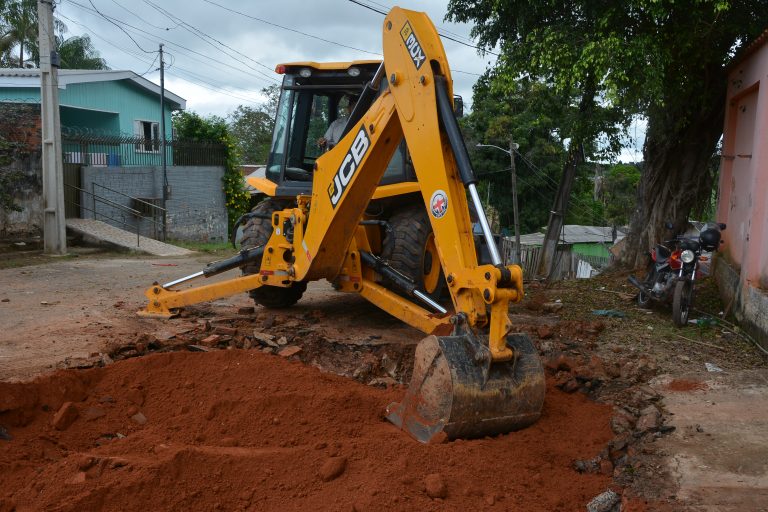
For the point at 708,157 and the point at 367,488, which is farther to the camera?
the point at 708,157

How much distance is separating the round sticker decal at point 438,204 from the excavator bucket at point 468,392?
0.80 metres

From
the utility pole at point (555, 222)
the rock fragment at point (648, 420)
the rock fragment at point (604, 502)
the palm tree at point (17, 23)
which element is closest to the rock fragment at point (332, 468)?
the rock fragment at point (604, 502)

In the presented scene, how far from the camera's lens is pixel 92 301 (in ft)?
28.4

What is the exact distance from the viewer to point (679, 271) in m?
7.97

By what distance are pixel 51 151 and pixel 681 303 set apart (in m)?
11.8

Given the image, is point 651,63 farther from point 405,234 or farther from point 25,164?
point 25,164

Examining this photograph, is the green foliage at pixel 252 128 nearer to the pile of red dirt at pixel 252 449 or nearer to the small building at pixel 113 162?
the small building at pixel 113 162

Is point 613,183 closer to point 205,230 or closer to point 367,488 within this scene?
point 205,230

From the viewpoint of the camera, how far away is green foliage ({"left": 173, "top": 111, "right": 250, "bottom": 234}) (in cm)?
2227

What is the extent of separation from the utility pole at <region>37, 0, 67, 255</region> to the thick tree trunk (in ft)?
34.5

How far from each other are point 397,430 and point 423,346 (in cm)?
53

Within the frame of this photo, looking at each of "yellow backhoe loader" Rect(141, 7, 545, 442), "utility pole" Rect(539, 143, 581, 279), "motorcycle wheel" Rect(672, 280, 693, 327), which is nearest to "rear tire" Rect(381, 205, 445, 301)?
"yellow backhoe loader" Rect(141, 7, 545, 442)

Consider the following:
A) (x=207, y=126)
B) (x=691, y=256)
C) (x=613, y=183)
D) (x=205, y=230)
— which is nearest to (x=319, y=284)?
(x=691, y=256)

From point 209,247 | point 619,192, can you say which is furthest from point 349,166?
point 619,192
